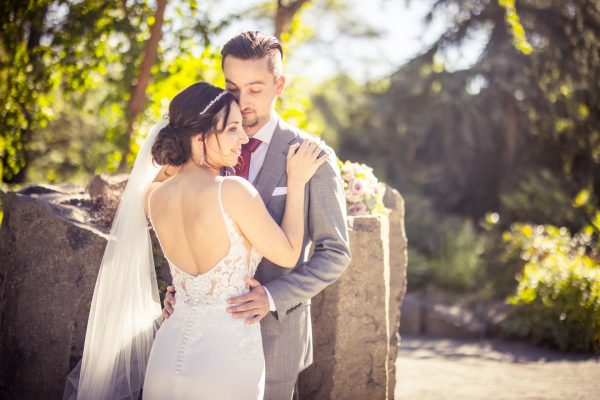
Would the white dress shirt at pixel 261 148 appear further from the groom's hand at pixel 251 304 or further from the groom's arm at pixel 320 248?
the groom's hand at pixel 251 304

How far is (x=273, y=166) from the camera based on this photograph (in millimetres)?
2605

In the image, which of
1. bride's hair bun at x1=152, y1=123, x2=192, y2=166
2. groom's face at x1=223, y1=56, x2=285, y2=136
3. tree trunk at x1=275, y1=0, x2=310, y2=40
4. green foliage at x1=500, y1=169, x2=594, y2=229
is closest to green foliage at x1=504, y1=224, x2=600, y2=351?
green foliage at x1=500, y1=169, x2=594, y2=229

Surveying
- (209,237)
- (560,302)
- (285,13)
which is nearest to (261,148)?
(209,237)

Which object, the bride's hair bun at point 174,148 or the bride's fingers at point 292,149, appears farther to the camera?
the bride's fingers at point 292,149

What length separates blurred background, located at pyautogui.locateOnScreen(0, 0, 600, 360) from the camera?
18.8ft

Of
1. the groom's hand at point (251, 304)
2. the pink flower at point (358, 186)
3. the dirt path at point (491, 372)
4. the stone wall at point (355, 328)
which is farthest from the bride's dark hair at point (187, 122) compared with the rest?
the dirt path at point (491, 372)

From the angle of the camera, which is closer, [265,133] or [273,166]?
[273,166]

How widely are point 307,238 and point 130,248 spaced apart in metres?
0.82

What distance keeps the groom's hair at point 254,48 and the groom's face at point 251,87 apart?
0.02 metres

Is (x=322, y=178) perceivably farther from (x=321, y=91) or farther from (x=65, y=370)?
(x=321, y=91)

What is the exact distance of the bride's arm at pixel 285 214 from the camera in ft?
7.22

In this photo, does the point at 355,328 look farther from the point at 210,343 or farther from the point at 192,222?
the point at 192,222

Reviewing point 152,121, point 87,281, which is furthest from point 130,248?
point 152,121

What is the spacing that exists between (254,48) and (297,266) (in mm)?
999
